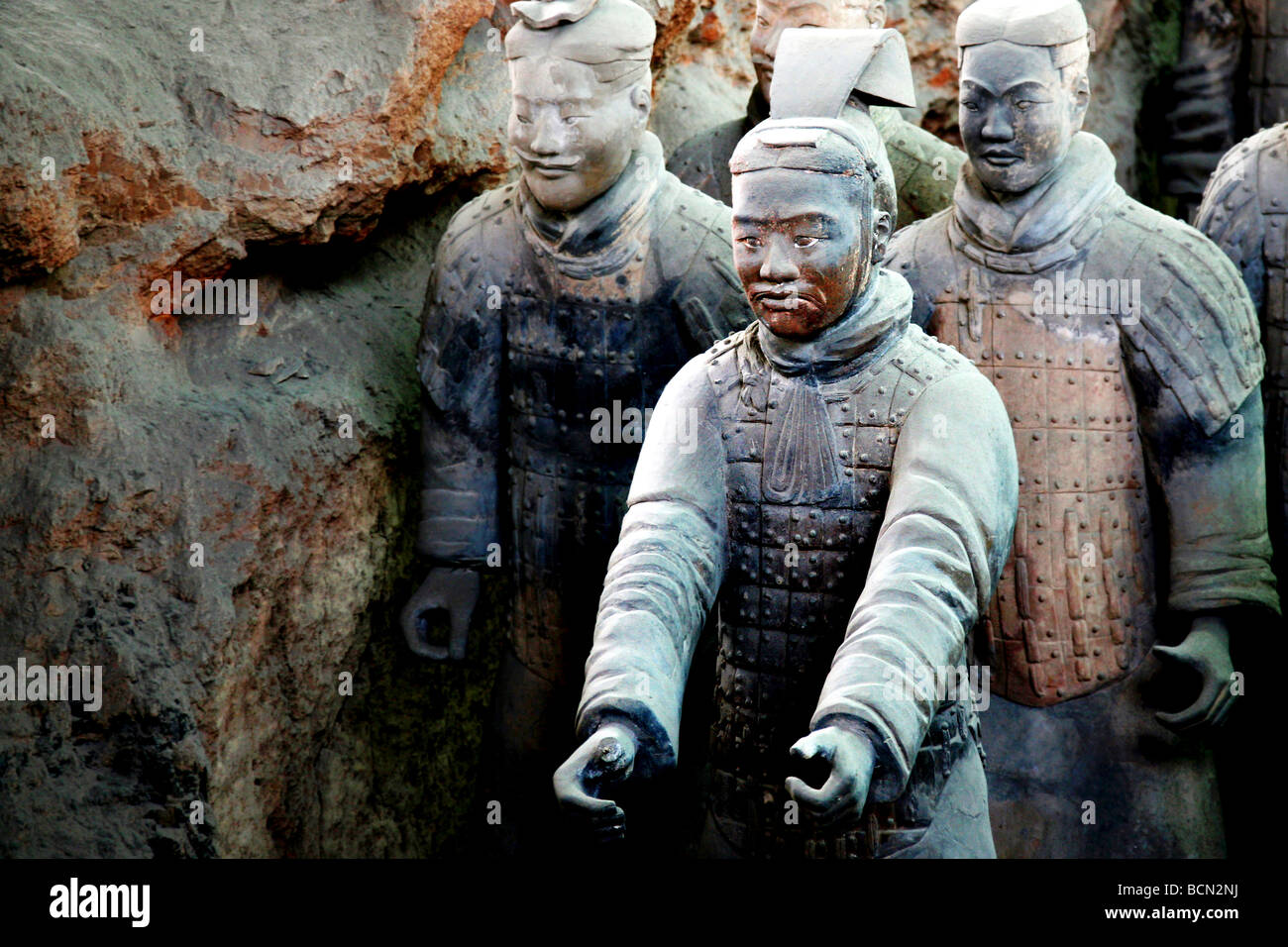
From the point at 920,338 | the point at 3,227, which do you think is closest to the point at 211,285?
the point at 3,227

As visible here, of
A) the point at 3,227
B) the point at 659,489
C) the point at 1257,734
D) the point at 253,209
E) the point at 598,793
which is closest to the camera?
the point at 598,793

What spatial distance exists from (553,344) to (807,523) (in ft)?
4.09

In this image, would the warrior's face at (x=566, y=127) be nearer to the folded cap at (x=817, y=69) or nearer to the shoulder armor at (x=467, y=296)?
the shoulder armor at (x=467, y=296)

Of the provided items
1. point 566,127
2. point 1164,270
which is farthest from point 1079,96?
point 566,127

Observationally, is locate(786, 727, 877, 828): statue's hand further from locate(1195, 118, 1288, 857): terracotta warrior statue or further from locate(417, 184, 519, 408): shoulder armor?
locate(1195, 118, 1288, 857): terracotta warrior statue

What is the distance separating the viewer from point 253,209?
487 centimetres

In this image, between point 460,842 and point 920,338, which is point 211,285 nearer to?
point 460,842

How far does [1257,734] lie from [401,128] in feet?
8.92

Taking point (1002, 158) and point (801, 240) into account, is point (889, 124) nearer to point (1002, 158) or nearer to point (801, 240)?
point (1002, 158)

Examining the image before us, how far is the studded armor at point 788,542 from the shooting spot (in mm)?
3543

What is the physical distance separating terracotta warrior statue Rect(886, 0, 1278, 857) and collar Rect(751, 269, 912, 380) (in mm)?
969

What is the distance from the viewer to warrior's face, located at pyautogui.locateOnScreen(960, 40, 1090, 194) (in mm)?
4418

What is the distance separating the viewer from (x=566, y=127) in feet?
14.8

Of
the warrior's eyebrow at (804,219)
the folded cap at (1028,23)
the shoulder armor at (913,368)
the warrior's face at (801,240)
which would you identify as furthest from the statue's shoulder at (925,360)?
the folded cap at (1028,23)
